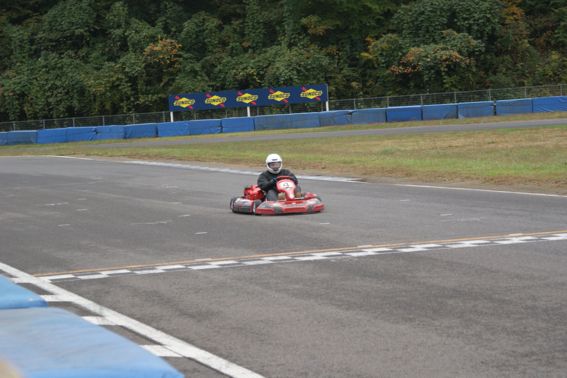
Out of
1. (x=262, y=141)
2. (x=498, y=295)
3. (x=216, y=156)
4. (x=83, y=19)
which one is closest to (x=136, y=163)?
(x=216, y=156)

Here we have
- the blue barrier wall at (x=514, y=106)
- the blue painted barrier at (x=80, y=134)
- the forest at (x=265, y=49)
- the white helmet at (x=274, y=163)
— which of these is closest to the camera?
the white helmet at (x=274, y=163)

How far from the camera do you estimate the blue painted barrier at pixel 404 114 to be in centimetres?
5094

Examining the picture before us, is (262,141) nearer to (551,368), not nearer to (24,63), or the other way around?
(24,63)

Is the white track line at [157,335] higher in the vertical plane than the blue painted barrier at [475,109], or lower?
lower

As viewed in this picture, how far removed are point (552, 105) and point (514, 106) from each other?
72.3 inches

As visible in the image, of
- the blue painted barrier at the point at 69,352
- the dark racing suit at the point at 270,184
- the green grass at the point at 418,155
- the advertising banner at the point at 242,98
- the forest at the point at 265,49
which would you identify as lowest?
the green grass at the point at 418,155

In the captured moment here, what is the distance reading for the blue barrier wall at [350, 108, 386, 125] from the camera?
169ft

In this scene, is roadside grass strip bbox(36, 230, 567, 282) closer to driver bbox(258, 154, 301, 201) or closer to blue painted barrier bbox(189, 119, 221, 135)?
driver bbox(258, 154, 301, 201)

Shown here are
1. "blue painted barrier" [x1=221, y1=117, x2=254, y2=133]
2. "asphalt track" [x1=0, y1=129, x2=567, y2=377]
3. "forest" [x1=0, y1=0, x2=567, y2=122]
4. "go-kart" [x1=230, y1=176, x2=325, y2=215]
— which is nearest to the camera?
"asphalt track" [x1=0, y1=129, x2=567, y2=377]

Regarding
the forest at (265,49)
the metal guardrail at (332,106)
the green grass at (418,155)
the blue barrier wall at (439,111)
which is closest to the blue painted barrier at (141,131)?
the metal guardrail at (332,106)

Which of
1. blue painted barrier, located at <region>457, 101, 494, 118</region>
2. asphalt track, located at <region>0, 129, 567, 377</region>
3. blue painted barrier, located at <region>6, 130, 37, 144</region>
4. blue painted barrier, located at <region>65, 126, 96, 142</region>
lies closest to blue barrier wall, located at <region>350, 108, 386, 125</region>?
blue painted barrier, located at <region>457, 101, 494, 118</region>

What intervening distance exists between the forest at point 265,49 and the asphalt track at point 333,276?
3786 centimetres

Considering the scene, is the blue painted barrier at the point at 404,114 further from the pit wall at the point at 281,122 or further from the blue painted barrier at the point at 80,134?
the blue painted barrier at the point at 80,134

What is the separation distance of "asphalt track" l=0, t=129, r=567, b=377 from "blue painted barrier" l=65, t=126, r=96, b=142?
1327 inches
